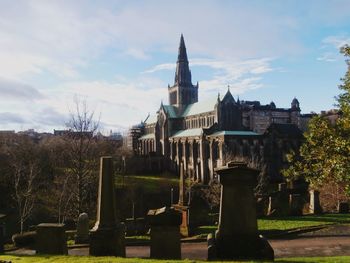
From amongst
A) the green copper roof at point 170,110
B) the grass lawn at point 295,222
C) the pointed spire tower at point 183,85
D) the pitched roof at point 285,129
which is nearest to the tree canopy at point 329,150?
the grass lawn at point 295,222

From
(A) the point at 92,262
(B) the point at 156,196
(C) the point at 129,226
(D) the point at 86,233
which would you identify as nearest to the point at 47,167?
(B) the point at 156,196

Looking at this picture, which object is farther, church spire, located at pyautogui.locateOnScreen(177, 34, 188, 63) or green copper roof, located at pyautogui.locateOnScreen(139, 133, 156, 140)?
church spire, located at pyautogui.locateOnScreen(177, 34, 188, 63)

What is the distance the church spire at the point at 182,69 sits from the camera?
101m

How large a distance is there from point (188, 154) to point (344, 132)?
66077mm

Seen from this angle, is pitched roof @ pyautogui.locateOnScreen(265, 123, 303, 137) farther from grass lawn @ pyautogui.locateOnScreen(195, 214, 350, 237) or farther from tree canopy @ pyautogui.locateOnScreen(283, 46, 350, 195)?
tree canopy @ pyautogui.locateOnScreen(283, 46, 350, 195)

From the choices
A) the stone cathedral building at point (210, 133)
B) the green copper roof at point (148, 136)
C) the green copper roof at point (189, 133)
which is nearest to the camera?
the stone cathedral building at point (210, 133)

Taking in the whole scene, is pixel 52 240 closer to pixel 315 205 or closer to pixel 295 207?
pixel 295 207

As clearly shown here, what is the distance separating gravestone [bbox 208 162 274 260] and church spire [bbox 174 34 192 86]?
91.4 meters

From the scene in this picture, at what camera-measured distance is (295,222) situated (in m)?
23.4

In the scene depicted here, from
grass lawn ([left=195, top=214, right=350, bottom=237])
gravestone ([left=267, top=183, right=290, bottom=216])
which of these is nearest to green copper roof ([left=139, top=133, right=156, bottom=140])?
gravestone ([left=267, top=183, right=290, bottom=216])

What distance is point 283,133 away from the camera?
70.2 metres

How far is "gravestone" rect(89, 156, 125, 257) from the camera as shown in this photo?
38.8 feet

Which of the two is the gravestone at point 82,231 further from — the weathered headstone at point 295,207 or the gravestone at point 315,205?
the gravestone at point 315,205

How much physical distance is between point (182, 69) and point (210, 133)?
32.9 m
